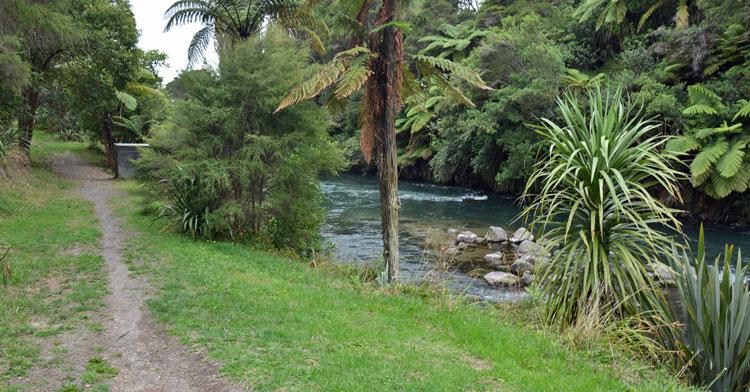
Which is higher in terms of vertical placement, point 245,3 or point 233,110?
point 245,3

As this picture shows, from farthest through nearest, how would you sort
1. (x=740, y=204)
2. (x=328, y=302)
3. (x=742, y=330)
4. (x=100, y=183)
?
(x=100, y=183) → (x=740, y=204) → (x=328, y=302) → (x=742, y=330)

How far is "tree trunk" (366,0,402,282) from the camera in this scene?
341 inches

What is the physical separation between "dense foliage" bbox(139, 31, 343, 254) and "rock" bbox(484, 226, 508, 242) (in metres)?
6.59

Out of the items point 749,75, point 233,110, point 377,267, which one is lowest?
point 377,267

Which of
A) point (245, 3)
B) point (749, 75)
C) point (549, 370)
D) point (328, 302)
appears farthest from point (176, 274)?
point (749, 75)

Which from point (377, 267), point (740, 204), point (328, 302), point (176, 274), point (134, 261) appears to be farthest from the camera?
point (740, 204)

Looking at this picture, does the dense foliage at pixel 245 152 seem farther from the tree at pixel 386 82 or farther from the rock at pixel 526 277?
the rock at pixel 526 277

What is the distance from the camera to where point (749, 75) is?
57.1ft

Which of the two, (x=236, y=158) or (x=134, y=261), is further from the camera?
(x=236, y=158)

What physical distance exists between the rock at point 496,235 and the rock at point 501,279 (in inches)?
163

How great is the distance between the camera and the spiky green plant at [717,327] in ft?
16.1

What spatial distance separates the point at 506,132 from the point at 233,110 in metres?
15.6

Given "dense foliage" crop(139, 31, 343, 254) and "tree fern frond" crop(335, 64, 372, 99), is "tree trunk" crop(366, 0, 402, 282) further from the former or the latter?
"dense foliage" crop(139, 31, 343, 254)

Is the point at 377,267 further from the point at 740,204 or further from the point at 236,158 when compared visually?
the point at 740,204
